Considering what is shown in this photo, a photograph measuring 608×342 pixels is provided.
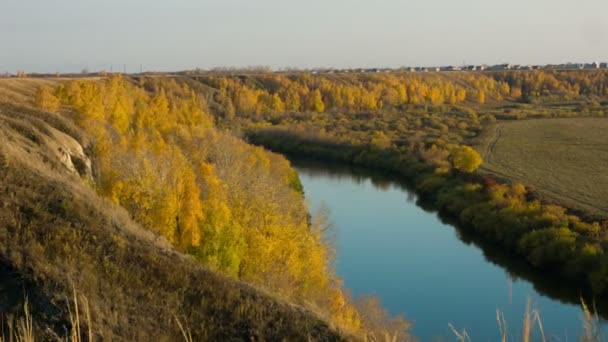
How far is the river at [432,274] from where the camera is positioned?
20422 millimetres

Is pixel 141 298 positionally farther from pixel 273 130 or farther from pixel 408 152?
pixel 273 130

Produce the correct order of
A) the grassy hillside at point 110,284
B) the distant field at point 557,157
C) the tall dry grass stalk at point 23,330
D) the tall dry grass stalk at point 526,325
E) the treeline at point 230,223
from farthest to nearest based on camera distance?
the distant field at point 557,157 → the treeline at point 230,223 → the grassy hillside at point 110,284 → the tall dry grass stalk at point 23,330 → the tall dry grass stalk at point 526,325

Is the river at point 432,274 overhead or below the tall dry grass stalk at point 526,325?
below

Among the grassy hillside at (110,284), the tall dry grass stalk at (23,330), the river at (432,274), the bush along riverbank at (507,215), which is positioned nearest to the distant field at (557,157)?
the bush along riverbank at (507,215)

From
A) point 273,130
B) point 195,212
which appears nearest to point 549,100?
point 273,130

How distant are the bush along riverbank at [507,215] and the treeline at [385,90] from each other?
122 feet

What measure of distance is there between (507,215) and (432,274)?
6599 mm

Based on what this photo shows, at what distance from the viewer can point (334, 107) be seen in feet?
294

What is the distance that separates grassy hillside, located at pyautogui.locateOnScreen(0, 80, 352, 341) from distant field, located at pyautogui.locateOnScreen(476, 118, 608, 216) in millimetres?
26811

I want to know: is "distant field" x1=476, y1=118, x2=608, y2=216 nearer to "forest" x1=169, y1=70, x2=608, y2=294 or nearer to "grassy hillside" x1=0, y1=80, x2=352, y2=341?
"forest" x1=169, y1=70, x2=608, y2=294

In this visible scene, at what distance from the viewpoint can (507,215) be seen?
29.2m

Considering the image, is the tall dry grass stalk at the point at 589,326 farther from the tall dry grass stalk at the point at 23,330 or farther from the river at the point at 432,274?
the river at the point at 432,274

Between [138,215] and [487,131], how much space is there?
2044 inches

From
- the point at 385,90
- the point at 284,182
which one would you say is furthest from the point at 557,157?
the point at 385,90
